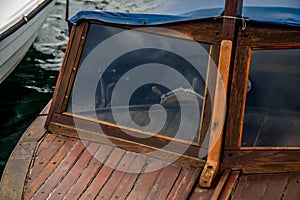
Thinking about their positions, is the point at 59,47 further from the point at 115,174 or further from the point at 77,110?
the point at 115,174

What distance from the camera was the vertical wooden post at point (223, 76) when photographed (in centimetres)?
470

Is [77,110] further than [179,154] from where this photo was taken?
Yes

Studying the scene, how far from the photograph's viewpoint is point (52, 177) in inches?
192

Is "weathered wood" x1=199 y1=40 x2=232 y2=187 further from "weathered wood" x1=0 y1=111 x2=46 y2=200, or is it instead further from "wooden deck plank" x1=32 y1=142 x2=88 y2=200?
"weathered wood" x1=0 y1=111 x2=46 y2=200

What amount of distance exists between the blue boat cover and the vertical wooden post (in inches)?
5.2

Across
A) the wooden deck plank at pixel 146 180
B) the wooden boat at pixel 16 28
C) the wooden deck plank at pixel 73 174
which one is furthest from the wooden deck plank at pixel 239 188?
the wooden boat at pixel 16 28

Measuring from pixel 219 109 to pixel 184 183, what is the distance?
0.69 m

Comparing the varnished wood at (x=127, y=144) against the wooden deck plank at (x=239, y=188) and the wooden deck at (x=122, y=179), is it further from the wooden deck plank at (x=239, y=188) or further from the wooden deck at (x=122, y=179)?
the wooden deck plank at (x=239, y=188)

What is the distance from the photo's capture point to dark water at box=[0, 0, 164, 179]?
8523mm

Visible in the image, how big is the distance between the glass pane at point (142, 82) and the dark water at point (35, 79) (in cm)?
273

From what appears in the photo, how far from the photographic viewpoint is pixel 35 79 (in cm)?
1006

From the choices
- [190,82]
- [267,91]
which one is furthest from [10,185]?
[267,91]

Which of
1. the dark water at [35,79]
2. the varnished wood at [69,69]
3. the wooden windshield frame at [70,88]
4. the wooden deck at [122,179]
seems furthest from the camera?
the dark water at [35,79]

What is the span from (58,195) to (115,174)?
1.68 ft
